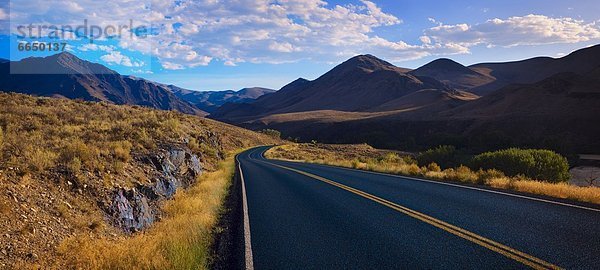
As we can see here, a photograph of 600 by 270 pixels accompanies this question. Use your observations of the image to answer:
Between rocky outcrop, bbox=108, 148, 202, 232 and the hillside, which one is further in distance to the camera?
rocky outcrop, bbox=108, 148, 202, 232

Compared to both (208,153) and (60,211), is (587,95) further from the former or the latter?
(60,211)

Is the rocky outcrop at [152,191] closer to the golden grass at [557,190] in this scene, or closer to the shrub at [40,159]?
the shrub at [40,159]

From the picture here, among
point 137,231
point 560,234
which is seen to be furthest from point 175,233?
point 560,234

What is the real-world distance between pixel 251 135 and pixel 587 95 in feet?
255

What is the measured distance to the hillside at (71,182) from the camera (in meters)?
6.12

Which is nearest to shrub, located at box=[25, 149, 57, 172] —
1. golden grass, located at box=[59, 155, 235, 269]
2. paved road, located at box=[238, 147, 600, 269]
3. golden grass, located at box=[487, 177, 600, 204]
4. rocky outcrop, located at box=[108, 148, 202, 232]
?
rocky outcrop, located at box=[108, 148, 202, 232]

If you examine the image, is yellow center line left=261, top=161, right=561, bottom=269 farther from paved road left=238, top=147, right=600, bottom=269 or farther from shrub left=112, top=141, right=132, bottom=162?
shrub left=112, top=141, right=132, bottom=162

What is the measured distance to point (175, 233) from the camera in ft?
23.8

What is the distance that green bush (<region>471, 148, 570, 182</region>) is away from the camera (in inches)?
727

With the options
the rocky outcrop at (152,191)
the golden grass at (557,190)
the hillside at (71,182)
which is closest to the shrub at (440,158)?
the golden grass at (557,190)

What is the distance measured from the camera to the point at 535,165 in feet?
62.4

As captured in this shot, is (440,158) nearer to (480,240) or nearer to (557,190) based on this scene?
(557,190)

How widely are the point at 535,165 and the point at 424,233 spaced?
638 inches

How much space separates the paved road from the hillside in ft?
10.3
